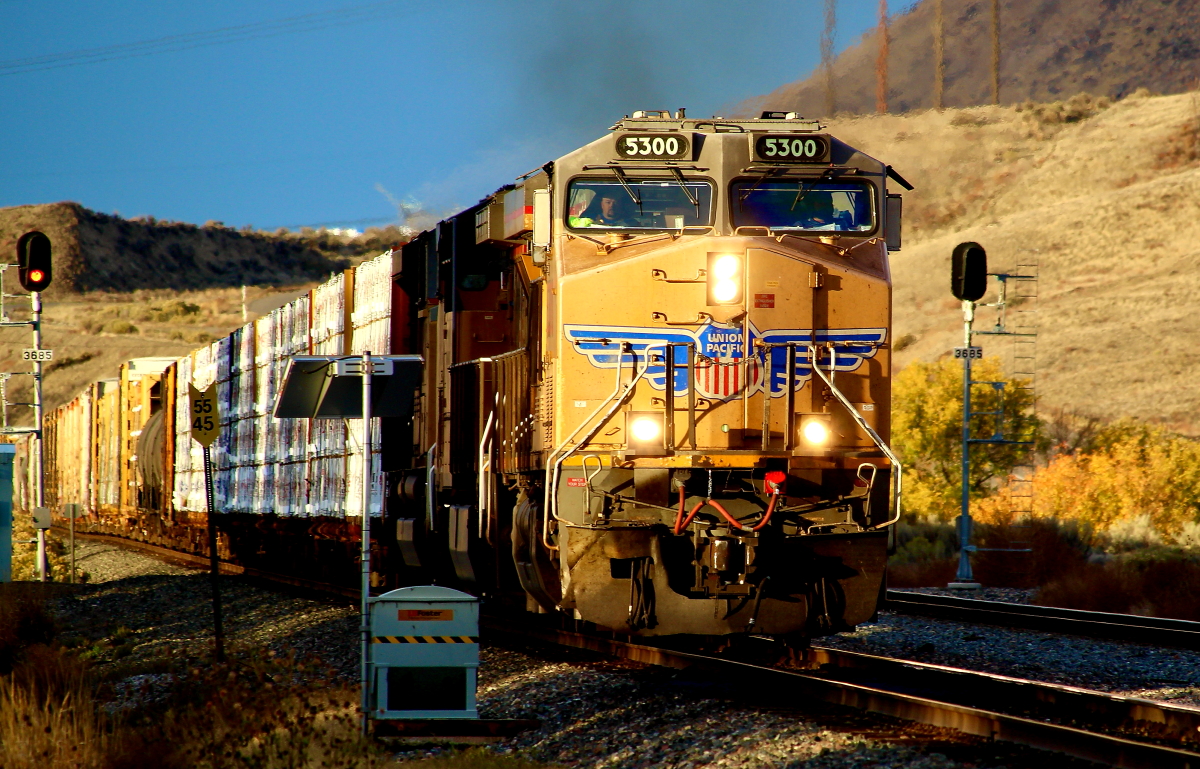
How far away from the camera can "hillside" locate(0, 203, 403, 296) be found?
4820 inches

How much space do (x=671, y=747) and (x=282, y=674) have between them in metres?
4.98

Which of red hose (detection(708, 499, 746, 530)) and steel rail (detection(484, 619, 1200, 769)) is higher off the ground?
red hose (detection(708, 499, 746, 530))

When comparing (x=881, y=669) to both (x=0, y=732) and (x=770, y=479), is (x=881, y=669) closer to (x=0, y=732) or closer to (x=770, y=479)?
(x=770, y=479)

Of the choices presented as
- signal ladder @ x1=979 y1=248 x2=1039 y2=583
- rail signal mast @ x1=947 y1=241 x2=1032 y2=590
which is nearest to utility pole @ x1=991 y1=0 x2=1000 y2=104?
signal ladder @ x1=979 y1=248 x2=1039 y2=583

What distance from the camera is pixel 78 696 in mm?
10484

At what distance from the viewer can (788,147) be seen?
35.9 feet

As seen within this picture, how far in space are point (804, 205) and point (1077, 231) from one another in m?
71.1

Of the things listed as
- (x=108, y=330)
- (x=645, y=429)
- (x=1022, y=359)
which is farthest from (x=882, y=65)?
(x=645, y=429)

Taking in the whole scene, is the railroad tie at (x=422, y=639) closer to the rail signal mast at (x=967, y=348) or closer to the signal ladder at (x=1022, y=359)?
the rail signal mast at (x=967, y=348)

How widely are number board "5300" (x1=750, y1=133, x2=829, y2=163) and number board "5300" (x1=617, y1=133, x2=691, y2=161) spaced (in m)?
0.57

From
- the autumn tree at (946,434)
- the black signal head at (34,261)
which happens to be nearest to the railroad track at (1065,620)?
the black signal head at (34,261)

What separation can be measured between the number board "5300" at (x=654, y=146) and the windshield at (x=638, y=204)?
202mm

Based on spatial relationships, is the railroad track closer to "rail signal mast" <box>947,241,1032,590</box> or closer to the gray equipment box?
"rail signal mast" <box>947,241,1032,590</box>

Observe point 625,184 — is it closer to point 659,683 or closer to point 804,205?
point 804,205
